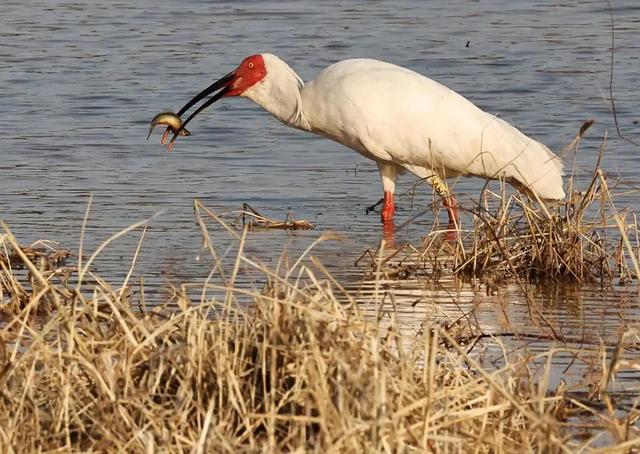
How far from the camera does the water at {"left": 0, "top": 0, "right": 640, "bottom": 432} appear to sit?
358 inches

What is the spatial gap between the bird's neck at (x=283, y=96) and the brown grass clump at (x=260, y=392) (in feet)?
16.2

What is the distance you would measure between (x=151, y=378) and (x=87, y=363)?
17 centimetres

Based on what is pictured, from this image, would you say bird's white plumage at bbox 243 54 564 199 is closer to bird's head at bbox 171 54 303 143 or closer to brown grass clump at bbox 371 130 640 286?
bird's head at bbox 171 54 303 143

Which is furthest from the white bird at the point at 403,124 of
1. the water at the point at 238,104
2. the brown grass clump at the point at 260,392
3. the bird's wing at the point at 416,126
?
the brown grass clump at the point at 260,392

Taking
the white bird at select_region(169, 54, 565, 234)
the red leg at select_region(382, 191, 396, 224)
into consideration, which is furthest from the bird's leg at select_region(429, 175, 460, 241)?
the red leg at select_region(382, 191, 396, 224)

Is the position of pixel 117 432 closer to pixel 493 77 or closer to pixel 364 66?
pixel 364 66

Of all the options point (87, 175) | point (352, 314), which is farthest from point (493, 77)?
point (352, 314)

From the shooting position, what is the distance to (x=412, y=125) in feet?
30.4

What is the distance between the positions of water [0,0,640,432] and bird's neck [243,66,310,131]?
0.53 m

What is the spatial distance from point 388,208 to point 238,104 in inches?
171

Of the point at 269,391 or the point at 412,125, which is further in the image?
the point at 412,125

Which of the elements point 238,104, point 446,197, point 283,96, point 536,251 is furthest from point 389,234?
point 238,104

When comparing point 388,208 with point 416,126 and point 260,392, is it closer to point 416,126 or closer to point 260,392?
point 416,126

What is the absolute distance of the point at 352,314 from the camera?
4516mm
